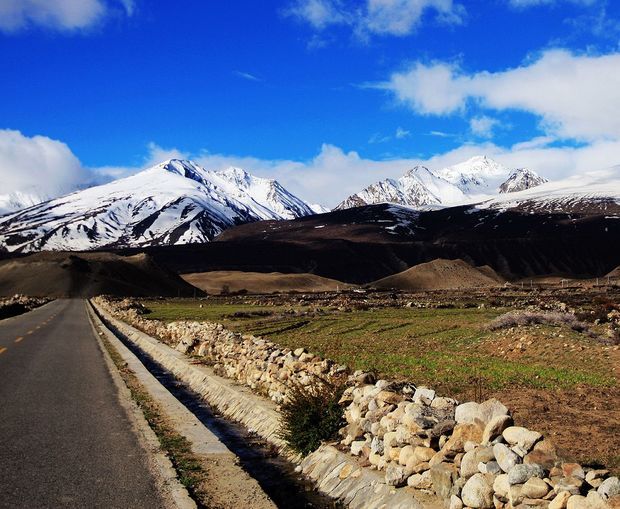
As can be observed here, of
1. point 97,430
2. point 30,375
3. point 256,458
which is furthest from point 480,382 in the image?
point 30,375

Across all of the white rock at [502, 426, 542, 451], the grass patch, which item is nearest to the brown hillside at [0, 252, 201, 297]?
the grass patch

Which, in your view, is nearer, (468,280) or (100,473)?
(100,473)

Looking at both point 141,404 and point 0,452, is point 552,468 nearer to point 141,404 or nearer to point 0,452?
point 0,452

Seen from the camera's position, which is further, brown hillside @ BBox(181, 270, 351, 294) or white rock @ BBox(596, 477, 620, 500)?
brown hillside @ BBox(181, 270, 351, 294)

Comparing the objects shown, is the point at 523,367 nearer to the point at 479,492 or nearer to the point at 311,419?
the point at 311,419

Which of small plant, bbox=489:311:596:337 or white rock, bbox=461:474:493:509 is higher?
white rock, bbox=461:474:493:509

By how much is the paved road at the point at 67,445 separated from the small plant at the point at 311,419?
7.75ft

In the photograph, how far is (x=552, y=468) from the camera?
5.81 meters

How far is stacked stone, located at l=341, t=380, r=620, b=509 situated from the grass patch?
2.18 m

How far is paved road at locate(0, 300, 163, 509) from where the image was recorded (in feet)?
23.4

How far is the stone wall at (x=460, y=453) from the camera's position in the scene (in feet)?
18.1

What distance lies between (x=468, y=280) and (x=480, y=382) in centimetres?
13415

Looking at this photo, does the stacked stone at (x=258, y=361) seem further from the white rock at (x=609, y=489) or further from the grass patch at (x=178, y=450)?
the white rock at (x=609, y=489)

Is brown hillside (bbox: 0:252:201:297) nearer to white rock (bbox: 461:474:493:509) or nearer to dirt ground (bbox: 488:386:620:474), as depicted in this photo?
dirt ground (bbox: 488:386:620:474)
